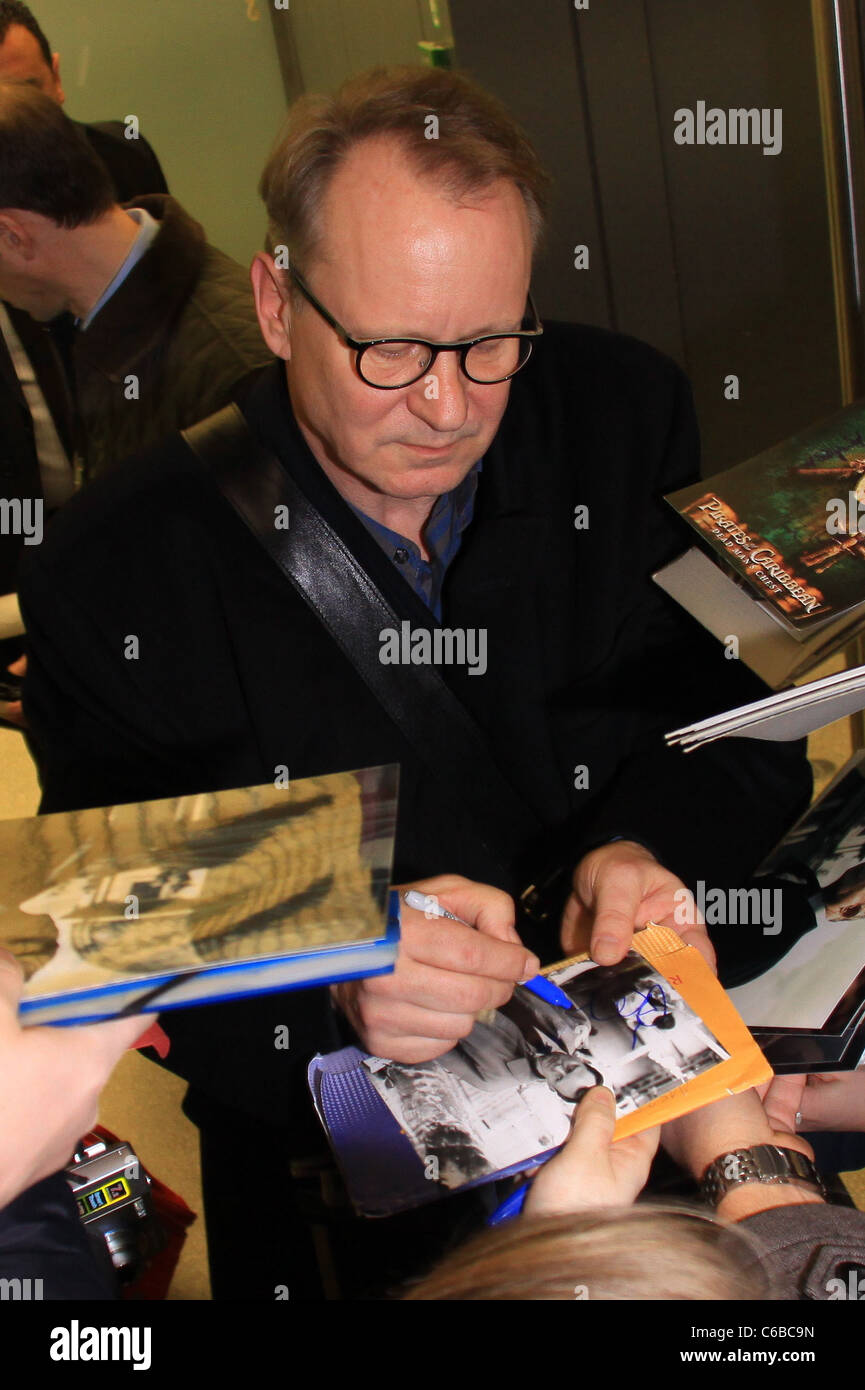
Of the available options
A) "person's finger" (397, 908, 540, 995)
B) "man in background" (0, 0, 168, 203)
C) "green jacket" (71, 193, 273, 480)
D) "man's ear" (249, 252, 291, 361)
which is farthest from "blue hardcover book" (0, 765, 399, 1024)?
A: "man in background" (0, 0, 168, 203)

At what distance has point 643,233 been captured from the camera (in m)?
3.82

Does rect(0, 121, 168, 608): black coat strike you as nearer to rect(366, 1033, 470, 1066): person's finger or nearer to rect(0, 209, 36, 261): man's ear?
rect(0, 209, 36, 261): man's ear

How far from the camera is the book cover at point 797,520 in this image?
4.44ft

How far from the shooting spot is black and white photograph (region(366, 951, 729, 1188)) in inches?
43.8

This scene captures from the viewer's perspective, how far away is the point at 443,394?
1433 millimetres

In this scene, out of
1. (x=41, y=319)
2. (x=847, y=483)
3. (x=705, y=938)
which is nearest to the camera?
(x=705, y=938)

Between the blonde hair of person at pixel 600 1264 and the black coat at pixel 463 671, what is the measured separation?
589mm

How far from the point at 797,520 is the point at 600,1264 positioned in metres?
0.94

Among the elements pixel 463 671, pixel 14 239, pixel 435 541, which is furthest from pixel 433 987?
pixel 14 239

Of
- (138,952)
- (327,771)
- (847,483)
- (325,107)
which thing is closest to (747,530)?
(847,483)

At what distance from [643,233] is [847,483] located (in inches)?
104

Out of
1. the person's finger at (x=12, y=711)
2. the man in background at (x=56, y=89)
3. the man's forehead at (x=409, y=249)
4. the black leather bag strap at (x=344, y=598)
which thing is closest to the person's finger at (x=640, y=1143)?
the black leather bag strap at (x=344, y=598)

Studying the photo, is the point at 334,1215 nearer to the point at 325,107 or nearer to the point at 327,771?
the point at 327,771

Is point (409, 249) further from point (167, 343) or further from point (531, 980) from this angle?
point (167, 343)
